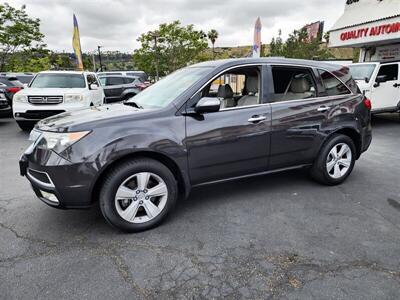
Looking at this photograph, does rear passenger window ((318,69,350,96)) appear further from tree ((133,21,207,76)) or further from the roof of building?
tree ((133,21,207,76))

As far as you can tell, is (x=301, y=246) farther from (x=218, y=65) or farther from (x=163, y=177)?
(x=218, y=65)

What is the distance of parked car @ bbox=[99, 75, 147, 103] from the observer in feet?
47.9

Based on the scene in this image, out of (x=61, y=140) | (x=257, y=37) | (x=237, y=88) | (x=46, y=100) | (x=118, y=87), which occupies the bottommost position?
(x=118, y=87)

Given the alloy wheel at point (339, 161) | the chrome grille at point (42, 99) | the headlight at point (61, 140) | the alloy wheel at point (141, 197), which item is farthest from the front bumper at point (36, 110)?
the alloy wheel at point (339, 161)

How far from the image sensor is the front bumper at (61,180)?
268cm

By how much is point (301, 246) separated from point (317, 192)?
1.42 meters

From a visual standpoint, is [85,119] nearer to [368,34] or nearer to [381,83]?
[381,83]

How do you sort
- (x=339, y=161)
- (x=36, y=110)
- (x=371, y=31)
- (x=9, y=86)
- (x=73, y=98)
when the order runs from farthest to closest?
(x=371, y=31) → (x=9, y=86) → (x=73, y=98) → (x=36, y=110) → (x=339, y=161)

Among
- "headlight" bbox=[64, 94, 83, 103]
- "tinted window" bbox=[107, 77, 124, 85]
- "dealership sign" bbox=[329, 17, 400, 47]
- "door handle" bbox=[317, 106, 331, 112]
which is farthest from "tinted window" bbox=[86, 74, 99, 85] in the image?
"dealership sign" bbox=[329, 17, 400, 47]

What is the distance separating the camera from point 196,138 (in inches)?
122

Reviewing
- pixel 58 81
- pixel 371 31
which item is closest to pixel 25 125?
pixel 58 81

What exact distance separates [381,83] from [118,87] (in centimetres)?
1125

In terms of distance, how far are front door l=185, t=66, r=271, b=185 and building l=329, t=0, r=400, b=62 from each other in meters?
12.2

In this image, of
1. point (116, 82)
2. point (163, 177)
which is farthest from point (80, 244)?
point (116, 82)
